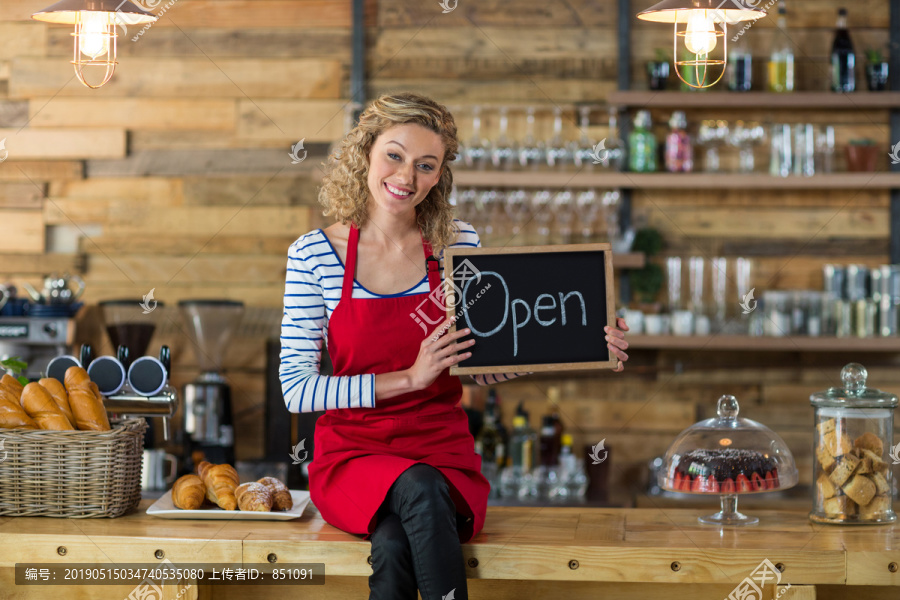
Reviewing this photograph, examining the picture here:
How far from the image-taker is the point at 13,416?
212 cm

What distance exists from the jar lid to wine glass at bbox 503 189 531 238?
7.10 feet

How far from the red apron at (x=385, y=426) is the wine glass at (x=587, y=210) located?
211cm

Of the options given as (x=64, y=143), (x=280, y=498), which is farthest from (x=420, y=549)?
(x=64, y=143)

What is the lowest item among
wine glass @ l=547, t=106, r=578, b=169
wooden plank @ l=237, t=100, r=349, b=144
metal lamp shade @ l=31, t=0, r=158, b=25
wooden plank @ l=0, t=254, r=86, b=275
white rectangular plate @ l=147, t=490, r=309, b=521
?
white rectangular plate @ l=147, t=490, r=309, b=521

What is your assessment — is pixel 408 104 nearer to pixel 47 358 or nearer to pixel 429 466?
pixel 429 466

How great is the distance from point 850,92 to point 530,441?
1.98m

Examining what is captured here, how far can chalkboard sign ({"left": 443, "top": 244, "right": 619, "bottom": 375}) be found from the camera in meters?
2.05

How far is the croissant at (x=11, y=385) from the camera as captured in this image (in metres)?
2.19

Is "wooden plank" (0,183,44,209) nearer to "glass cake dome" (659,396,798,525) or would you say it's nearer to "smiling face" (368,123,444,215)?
"smiling face" (368,123,444,215)

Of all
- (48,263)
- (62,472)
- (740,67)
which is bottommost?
(62,472)

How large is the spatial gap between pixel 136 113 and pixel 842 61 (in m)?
3.10

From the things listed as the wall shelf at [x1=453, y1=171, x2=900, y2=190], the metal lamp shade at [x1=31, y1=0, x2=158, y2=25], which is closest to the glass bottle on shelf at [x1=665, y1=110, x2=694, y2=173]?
the wall shelf at [x1=453, y1=171, x2=900, y2=190]

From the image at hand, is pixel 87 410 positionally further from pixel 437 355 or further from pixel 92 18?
pixel 92 18

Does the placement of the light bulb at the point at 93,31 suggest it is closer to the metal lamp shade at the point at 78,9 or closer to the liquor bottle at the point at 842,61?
the metal lamp shade at the point at 78,9
